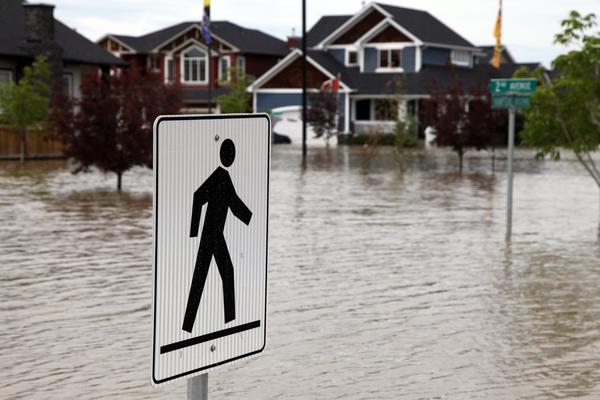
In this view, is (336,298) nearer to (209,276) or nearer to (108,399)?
(108,399)

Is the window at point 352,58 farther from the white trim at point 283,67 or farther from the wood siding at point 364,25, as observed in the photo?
the white trim at point 283,67

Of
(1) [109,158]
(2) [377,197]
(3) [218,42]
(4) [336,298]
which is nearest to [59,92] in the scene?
(1) [109,158]

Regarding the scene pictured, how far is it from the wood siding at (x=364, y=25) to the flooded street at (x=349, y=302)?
45390mm

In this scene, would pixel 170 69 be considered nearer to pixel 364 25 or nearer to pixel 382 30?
pixel 364 25

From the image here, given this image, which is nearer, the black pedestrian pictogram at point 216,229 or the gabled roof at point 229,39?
the black pedestrian pictogram at point 216,229

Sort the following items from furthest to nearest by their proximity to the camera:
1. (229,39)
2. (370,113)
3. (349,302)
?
1. (229,39)
2. (370,113)
3. (349,302)

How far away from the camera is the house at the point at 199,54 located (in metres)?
72.1

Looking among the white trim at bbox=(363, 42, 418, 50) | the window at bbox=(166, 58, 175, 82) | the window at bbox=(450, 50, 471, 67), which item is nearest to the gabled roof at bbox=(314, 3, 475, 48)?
the window at bbox=(450, 50, 471, 67)

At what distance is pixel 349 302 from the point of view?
11.5 m

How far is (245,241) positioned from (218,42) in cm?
7136

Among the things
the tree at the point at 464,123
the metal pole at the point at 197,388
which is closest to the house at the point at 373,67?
the tree at the point at 464,123

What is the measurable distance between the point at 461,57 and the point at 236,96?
16411 mm

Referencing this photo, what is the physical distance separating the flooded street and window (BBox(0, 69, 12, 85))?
23196 mm

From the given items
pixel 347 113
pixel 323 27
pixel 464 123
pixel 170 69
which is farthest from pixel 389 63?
pixel 464 123
